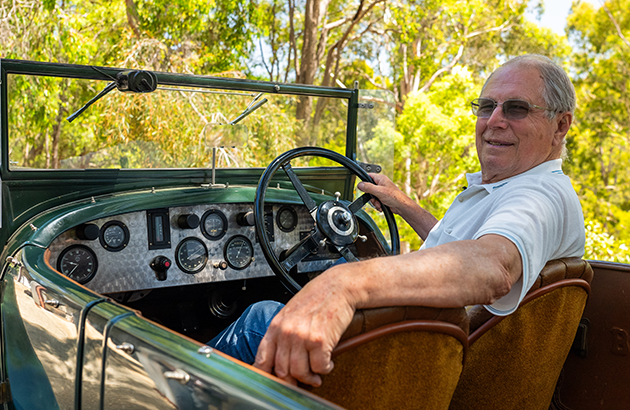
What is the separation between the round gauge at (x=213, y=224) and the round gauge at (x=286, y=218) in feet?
0.88

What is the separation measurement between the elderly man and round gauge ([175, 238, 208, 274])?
813mm

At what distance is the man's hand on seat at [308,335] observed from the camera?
3.35 feet

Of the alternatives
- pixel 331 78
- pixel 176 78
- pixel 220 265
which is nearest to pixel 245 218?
pixel 220 265

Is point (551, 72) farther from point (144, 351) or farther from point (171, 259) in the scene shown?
point (171, 259)

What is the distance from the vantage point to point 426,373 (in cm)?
121

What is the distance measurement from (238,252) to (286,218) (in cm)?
29

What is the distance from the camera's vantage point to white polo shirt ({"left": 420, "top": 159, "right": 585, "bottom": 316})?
4.57ft

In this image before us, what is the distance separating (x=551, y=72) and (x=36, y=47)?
10277mm

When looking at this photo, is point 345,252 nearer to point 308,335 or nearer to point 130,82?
point 130,82

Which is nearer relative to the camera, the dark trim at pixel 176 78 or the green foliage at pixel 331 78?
the dark trim at pixel 176 78

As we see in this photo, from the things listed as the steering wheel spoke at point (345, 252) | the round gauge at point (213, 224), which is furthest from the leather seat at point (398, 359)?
the round gauge at point (213, 224)

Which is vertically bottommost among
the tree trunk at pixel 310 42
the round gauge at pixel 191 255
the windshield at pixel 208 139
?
the round gauge at pixel 191 255

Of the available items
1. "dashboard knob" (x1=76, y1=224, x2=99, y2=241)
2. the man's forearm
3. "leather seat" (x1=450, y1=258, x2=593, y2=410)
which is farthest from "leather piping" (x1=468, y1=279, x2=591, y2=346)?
"dashboard knob" (x1=76, y1=224, x2=99, y2=241)

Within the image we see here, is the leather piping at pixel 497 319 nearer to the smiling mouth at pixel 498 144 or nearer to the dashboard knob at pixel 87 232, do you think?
the smiling mouth at pixel 498 144
